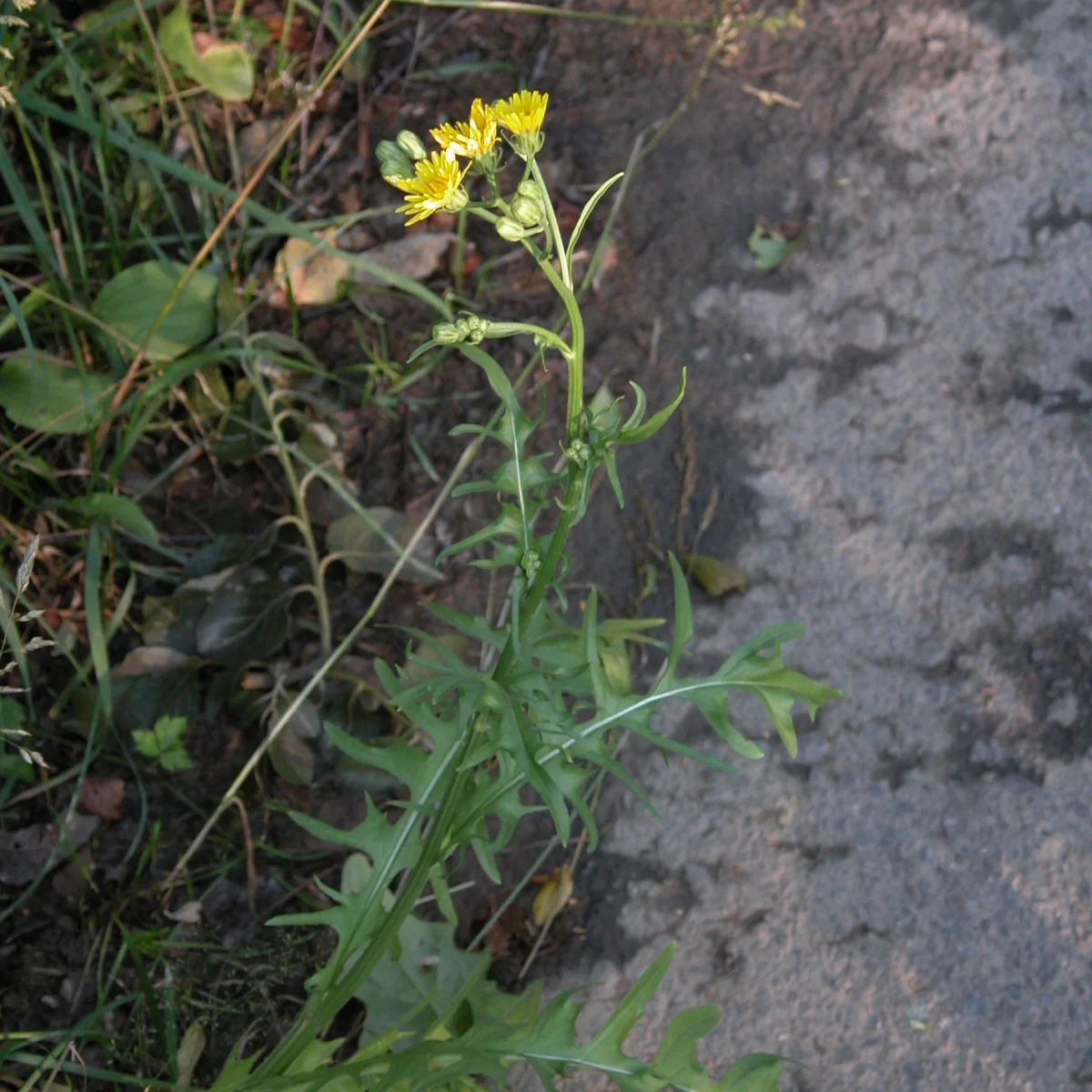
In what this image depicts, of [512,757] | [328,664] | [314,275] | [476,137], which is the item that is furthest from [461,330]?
[314,275]

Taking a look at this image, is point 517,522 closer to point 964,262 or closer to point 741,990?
point 741,990

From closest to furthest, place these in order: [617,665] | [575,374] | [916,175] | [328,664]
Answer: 1. [575,374]
2. [617,665]
3. [328,664]
4. [916,175]

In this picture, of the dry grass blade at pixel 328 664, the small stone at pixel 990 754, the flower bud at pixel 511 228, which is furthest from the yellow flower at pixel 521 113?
the small stone at pixel 990 754

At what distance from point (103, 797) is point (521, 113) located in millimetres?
1647

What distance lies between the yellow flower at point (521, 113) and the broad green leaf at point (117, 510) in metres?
1.35

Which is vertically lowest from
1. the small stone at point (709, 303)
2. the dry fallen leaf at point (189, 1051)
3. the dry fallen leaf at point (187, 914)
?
the dry fallen leaf at point (189, 1051)

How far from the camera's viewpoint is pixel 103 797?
2.24 m

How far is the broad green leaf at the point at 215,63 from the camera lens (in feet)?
8.66

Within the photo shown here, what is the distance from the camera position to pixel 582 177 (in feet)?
9.05

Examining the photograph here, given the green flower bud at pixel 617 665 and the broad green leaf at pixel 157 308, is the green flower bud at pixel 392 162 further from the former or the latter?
the broad green leaf at pixel 157 308

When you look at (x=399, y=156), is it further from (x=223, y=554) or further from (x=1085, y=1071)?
(x=1085, y=1071)

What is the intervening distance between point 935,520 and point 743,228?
0.86 m

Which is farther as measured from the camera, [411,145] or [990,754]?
[990,754]

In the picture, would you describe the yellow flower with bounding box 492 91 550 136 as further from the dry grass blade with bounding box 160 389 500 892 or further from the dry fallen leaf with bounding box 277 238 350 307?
the dry fallen leaf with bounding box 277 238 350 307
